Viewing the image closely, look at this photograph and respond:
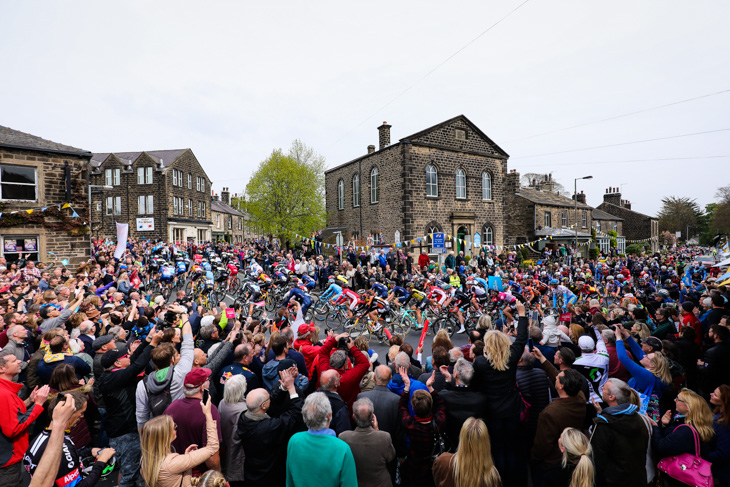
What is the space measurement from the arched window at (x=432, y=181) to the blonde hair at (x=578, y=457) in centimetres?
2350

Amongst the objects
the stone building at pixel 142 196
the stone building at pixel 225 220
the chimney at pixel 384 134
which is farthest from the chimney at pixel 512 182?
the stone building at pixel 142 196

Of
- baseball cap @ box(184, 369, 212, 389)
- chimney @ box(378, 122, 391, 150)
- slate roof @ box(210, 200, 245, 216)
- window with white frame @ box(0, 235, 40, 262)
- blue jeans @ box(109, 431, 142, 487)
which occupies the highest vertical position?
chimney @ box(378, 122, 391, 150)

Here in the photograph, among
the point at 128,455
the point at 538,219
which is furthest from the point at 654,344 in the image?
the point at 538,219

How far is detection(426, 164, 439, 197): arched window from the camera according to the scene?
25.8m

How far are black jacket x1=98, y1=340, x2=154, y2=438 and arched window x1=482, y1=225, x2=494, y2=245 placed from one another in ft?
89.5

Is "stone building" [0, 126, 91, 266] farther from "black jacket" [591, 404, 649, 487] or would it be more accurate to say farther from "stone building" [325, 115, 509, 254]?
"black jacket" [591, 404, 649, 487]

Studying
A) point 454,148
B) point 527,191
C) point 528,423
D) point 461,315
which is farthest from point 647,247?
point 528,423

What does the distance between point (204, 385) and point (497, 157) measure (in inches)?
1159

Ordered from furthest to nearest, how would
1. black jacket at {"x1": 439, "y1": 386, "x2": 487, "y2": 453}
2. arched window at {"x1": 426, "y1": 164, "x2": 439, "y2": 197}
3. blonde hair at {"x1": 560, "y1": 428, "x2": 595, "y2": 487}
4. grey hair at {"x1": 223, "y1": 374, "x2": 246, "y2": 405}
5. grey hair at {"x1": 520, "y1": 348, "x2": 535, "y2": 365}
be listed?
1. arched window at {"x1": 426, "y1": 164, "x2": 439, "y2": 197}
2. grey hair at {"x1": 520, "y1": 348, "x2": 535, "y2": 365}
3. black jacket at {"x1": 439, "y1": 386, "x2": 487, "y2": 453}
4. grey hair at {"x1": 223, "y1": 374, "x2": 246, "y2": 405}
5. blonde hair at {"x1": 560, "y1": 428, "x2": 595, "y2": 487}

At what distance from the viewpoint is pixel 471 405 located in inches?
145

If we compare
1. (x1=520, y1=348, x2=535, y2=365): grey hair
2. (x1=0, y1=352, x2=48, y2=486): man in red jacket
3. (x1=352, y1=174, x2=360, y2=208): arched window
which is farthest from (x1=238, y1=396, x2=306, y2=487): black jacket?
(x1=352, y1=174, x2=360, y2=208): arched window

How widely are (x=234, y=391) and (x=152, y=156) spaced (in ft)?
142

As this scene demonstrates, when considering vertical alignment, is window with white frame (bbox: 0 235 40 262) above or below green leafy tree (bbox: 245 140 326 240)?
below

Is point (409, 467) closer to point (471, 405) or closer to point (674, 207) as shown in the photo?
point (471, 405)
